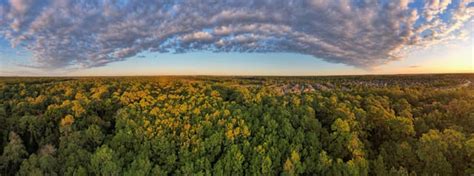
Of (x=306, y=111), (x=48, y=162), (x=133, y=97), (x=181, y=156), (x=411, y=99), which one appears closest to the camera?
(x=48, y=162)

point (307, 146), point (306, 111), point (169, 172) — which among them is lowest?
point (169, 172)

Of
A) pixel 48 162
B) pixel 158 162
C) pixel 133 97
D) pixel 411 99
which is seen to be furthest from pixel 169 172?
pixel 411 99

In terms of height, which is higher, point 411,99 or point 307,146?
point 411,99

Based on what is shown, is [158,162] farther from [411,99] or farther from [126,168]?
[411,99]

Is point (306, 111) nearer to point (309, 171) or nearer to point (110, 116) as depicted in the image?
point (309, 171)

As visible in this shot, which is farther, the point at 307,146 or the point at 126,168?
the point at 307,146

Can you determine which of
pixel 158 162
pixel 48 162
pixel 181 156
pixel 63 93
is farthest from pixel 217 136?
pixel 63 93

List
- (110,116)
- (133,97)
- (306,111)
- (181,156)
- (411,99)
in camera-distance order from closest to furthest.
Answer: (181,156) → (306,111) → (110,116) → (133,97) → (411,99)
